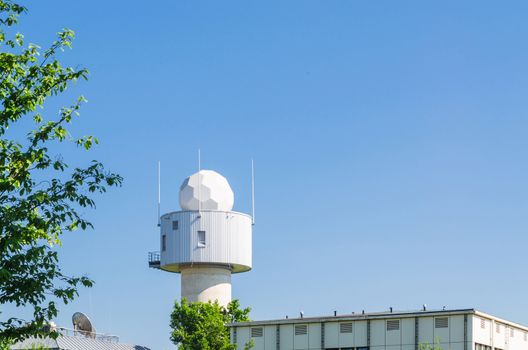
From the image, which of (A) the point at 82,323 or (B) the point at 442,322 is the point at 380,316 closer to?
(B) the point at 442,322

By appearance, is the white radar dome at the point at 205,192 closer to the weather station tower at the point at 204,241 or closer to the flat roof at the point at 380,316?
the weather station tower at the point at 204,241

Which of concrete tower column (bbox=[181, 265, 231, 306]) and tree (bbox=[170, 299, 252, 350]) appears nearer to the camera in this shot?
tree (bbox=[170, 299, 252, 350])

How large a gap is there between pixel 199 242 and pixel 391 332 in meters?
35.8

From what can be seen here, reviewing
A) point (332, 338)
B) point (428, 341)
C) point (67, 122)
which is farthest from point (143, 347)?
point (67, 122)

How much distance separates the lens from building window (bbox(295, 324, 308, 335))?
79375 millimetres

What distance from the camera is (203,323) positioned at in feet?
339

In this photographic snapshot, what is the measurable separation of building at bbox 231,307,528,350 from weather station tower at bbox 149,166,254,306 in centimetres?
2558

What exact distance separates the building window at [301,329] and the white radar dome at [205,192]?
106 ft

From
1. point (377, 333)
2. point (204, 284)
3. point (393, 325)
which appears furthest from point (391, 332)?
point (204, 284)

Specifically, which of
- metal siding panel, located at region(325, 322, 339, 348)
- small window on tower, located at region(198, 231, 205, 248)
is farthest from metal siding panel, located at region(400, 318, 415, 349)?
small window on tower, located at region(198, 231, 205, 248)

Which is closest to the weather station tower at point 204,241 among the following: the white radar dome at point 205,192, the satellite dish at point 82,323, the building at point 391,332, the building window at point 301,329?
the white radar dome at point 205,192

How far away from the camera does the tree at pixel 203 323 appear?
101875mm

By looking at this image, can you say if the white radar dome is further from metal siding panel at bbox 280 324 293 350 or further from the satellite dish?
metal siding panel at bbox 280 324 293 350

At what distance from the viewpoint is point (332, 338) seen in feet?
257
